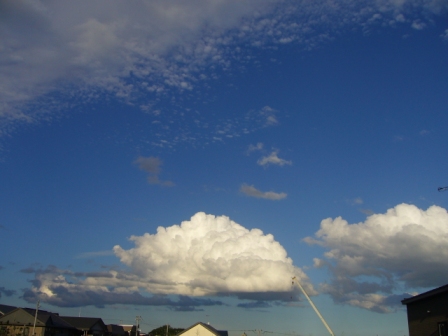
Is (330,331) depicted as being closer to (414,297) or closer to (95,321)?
(414,297)

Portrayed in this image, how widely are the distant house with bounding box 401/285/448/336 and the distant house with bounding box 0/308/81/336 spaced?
108467 millimetres

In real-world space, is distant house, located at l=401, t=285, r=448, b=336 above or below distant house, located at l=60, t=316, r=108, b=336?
above

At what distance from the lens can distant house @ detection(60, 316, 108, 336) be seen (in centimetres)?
15975

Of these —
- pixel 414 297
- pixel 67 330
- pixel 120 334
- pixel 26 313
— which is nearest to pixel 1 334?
pixel 26 313

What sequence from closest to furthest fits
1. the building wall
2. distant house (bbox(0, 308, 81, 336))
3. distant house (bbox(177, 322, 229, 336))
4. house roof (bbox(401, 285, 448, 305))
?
1. house roof (bbox(401, 285, 448, 305))
2. the building wall
3. distant house (bbox(177, 322, 229, 336))
4. distant house (bbox(0, 308, 81, 336))

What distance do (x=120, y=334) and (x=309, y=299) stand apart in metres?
104

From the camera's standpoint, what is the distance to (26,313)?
132 meters

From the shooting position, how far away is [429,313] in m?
58.9

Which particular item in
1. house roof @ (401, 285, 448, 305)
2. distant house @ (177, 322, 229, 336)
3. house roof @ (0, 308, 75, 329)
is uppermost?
house roof @ (401, 285, 448, 305)

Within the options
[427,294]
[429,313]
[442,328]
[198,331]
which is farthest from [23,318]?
[442,328]

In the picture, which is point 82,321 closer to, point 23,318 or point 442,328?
point 23,318

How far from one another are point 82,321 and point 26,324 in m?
36.5

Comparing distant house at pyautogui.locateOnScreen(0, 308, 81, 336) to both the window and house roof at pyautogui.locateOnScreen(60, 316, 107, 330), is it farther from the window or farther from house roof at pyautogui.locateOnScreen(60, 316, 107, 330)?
the window

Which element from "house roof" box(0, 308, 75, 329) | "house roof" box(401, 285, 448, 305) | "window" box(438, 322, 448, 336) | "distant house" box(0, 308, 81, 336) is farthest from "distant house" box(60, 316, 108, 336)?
"window" box(438, 322, 448, 336)
